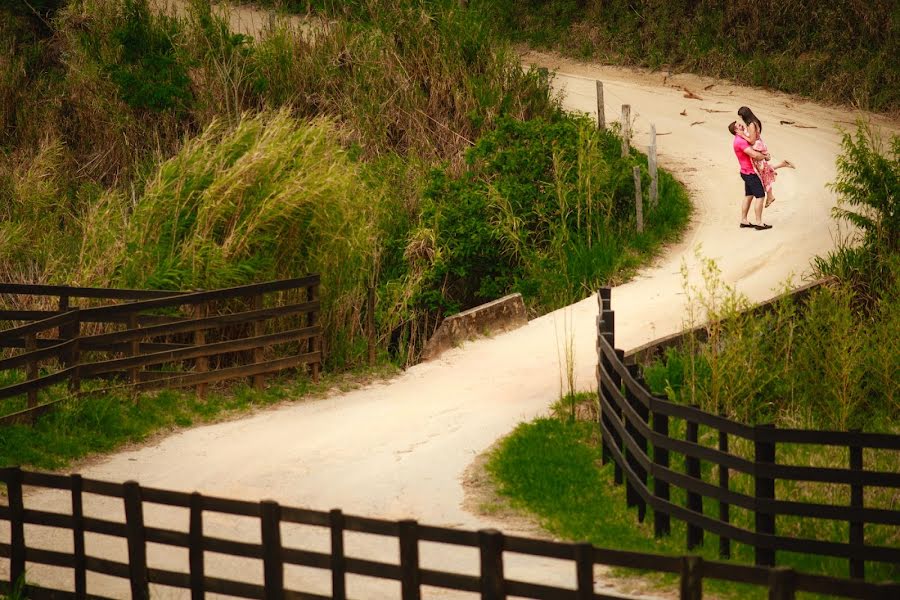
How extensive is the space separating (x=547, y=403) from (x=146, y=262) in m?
5.18

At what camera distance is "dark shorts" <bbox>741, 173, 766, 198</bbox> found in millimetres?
19766

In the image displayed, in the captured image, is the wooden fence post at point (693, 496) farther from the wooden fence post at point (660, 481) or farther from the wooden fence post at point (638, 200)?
the wooden fence post at point (638, 200)

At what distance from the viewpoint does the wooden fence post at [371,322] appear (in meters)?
Answer: 16.5

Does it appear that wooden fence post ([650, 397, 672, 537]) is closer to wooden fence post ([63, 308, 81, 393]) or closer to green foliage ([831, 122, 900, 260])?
wooden fence post ([63, 308, 81, 393])

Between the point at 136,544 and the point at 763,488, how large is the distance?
4205 millimetres

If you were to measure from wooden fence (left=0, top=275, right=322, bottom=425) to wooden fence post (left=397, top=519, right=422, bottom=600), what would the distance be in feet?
22.1

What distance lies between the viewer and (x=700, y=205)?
72.3ft

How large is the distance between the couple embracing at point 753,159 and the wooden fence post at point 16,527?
12954 millimetres

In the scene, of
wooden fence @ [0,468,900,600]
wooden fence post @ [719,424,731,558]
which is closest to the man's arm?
wooden fence post @ [719,424,731,558]

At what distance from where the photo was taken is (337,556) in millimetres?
7438

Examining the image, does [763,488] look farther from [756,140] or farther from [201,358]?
[756,140]

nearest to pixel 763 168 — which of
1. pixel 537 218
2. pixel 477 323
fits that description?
pixel 537 218

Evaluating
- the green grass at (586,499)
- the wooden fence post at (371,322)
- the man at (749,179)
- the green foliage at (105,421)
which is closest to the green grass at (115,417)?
the green foliage at (105,421)

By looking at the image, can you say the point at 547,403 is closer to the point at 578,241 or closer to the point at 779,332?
the point at 779,332
